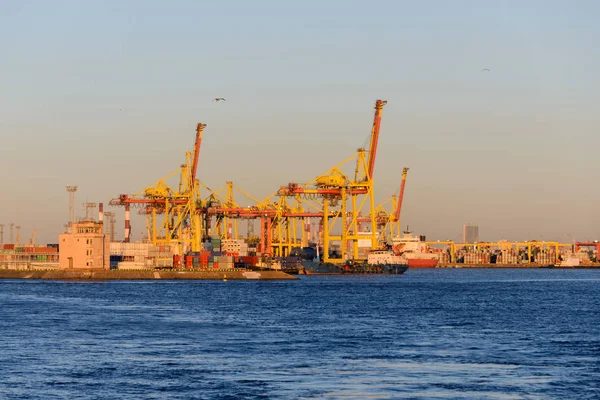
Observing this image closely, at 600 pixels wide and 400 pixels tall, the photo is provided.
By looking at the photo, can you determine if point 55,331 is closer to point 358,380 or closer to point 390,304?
point 358,380

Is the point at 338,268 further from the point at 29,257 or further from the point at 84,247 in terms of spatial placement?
the point at 84,247

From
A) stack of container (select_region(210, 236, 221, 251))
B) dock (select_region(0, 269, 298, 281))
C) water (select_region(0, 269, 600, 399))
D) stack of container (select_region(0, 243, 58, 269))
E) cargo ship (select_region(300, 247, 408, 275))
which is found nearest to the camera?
water (select_region(0, 269, 600, 399))

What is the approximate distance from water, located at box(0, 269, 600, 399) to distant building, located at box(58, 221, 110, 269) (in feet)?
226

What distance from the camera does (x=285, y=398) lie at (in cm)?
3278

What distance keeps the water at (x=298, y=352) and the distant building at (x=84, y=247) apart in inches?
2712

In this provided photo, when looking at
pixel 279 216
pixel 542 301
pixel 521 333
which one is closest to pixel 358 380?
pixel 521 333

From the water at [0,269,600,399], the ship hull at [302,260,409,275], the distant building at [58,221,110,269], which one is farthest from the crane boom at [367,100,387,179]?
the water at [0,269,600,399]

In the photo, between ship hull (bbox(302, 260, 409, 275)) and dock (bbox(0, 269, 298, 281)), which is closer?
dock (bbox(0, 269, 298, 281))

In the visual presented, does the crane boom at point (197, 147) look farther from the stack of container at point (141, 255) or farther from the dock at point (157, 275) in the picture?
the dock at point (157, 275)

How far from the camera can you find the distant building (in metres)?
147

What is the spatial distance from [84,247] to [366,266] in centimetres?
6158

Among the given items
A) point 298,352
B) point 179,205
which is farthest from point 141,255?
point 298,352

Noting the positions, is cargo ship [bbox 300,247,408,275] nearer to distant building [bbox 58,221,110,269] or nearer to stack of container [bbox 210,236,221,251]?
stack of container [bbox 210,236,221,251]

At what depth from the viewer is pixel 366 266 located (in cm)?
19175
